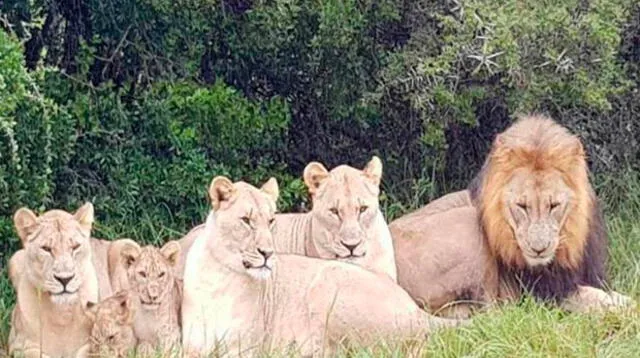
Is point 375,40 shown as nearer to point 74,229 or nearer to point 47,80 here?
point 47,80

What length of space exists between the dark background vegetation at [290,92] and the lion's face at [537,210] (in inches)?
34.7

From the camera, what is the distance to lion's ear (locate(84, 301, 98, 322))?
6.29 metres

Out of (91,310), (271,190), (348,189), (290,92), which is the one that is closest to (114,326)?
(91,310)

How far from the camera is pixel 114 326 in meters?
6.24

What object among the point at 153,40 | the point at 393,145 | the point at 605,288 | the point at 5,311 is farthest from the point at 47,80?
the point at 605,288

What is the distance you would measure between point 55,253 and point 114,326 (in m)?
0.37

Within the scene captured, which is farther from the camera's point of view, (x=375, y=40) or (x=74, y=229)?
(x=375, y=40)

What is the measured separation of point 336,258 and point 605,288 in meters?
1.26

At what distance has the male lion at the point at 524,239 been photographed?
6762 millimetres

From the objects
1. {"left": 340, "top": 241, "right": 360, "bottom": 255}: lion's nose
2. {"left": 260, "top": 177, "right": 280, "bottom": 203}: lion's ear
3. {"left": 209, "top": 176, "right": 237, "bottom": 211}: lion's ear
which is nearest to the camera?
{"left": 209, "top": 176, "right": 237, "bottom": 211}: lion's ear

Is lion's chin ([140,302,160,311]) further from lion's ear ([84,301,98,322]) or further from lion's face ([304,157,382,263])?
lion's face ([304,157,382,263])

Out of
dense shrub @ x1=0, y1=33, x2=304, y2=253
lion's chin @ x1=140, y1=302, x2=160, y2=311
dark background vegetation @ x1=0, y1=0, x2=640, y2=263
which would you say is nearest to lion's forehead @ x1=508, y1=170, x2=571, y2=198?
dark background vegetation @ x1=0, y1=0, x2=640, y2=263

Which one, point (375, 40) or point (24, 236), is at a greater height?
point (375, 40)

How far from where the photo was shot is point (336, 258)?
670 cm
